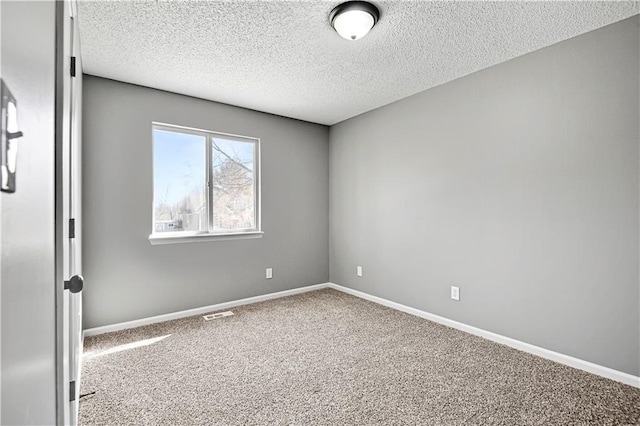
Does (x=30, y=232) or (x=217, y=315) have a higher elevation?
(x=30, y=232)

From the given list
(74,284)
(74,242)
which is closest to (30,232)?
(74,284)

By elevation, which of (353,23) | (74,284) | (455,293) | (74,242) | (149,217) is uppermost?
(353,23)

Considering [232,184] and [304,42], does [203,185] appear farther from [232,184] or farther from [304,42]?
[304,42]

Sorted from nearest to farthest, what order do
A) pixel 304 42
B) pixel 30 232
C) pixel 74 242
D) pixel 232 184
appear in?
1. pixel 30 232
2. pixel 74 242
3. pixel 304 42
4. pixel 232 184

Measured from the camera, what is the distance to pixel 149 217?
10.9 feet

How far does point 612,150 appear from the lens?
90.0 inches

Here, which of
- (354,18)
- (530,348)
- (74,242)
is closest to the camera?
(74,242)

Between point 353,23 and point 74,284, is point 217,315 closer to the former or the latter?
point 74,284

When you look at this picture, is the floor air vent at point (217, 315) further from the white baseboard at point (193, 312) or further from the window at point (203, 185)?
the window at point (203, 185)

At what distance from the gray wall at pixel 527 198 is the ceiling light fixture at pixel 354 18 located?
4.59 ft

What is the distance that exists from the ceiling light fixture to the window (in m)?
2.11

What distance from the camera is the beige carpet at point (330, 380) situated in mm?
1895

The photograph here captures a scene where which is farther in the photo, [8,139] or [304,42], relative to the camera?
[304,42]

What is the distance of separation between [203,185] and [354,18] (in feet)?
7.94
